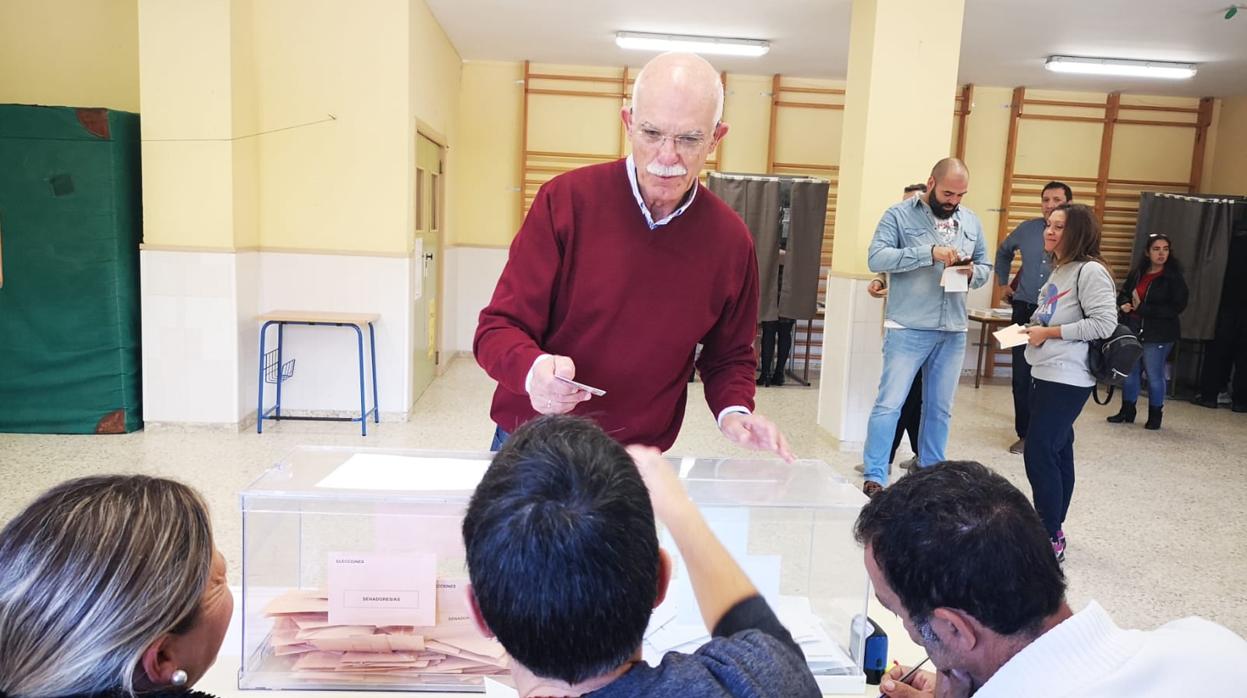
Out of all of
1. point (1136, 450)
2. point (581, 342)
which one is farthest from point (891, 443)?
point (581, 342)

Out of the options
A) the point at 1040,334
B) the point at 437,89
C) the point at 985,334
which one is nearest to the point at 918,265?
the point at 1040,334

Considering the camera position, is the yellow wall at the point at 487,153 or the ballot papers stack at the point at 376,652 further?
the yellow wall at the point at 487,153

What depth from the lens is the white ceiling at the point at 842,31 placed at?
565 centimetres

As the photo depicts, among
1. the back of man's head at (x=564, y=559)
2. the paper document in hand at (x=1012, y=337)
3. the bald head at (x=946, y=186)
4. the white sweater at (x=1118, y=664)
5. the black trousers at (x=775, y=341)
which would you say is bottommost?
the black trousers at (x=775, y=341)

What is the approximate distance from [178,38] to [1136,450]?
6.38 m

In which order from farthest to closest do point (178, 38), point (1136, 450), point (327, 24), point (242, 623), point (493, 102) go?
point (493, 102) → point (1136, 450) → point (327, 24) → point (178, 38) → point (242, 623)

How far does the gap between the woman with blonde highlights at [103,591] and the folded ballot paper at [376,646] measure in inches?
10.5

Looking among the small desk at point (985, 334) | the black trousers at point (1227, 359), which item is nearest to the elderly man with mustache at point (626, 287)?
the small desk at point (985, 334)

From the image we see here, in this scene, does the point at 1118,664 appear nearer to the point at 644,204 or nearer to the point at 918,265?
the point at 644,204

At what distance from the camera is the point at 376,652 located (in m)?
1.16

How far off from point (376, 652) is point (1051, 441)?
301 cm

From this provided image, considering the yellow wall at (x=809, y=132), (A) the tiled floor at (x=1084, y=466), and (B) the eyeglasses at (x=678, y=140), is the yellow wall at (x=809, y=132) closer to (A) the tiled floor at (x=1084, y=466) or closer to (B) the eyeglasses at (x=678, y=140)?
(A) the tiled floor at (x=1084, y=466)

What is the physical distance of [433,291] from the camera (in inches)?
267

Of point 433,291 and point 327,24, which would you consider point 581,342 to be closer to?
point 327,24
